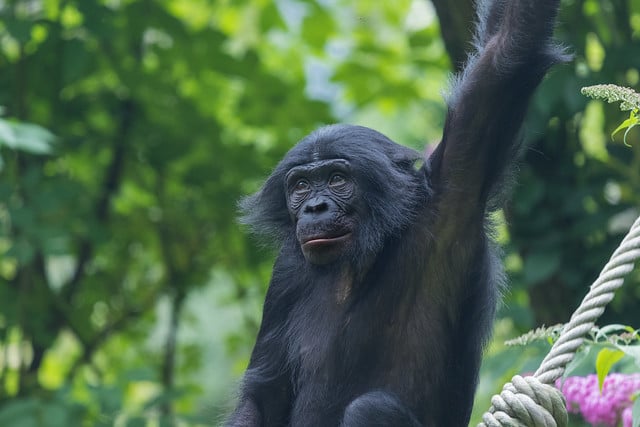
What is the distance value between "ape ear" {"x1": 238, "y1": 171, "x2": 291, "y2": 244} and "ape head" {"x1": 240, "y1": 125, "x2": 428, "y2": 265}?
17 mm

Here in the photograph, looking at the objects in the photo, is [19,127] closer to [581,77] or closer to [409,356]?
[409,356]

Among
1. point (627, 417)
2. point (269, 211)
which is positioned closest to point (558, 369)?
point (627, 417)

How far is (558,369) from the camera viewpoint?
3.50m

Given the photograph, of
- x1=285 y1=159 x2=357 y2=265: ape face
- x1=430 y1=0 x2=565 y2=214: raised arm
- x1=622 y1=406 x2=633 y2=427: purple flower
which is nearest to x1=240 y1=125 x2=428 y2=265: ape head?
x1=285 y1=159 x2=357 y2=265: ape face

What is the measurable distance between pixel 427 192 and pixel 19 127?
2.61m

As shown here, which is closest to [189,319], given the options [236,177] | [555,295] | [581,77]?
[236,177]

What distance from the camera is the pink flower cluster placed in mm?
4332

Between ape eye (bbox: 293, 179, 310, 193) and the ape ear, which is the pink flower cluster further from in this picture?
the ape ear

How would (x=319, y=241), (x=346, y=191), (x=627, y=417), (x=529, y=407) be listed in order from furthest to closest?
(x=346, y=191), (x=319, y=241), (x=627, y=417), (x=529, y=407)

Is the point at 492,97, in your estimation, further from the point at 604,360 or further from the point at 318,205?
the point at 604,360

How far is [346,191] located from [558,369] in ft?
5.48

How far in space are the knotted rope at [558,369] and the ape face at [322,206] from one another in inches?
54.2

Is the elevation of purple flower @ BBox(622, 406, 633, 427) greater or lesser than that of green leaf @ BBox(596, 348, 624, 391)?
lesser

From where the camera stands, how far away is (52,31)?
7730 mm
